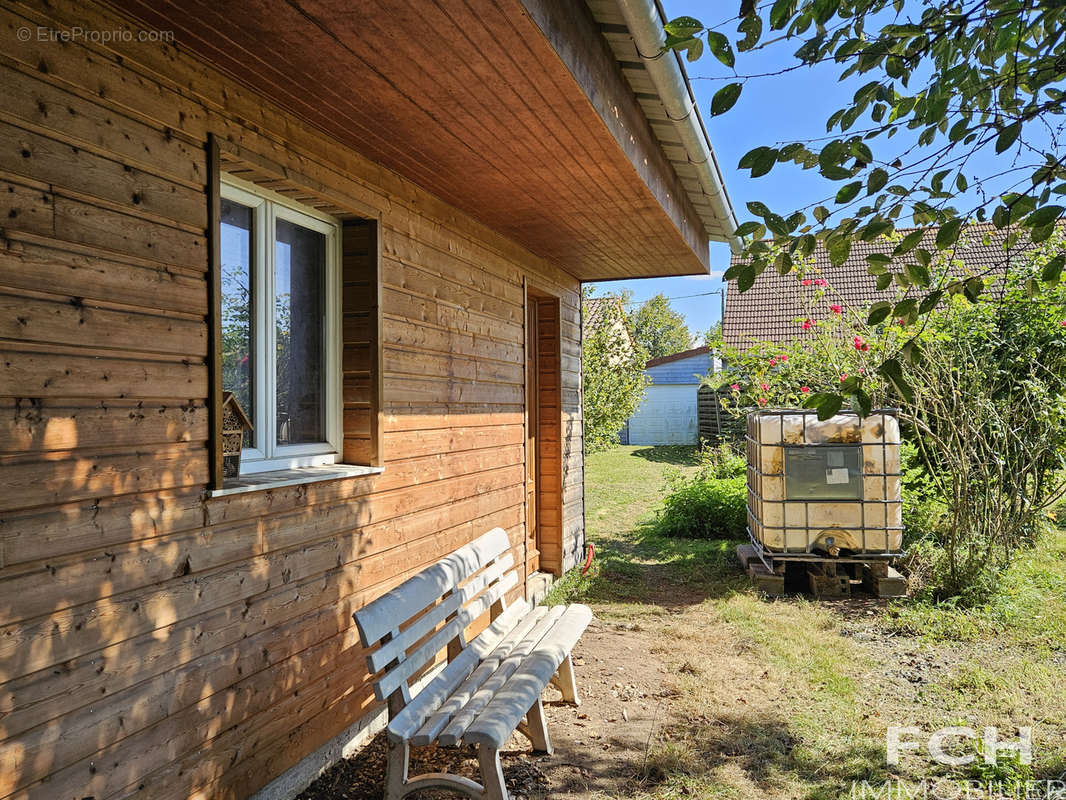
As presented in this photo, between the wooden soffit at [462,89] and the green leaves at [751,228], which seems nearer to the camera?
the green leaves at [751,228]

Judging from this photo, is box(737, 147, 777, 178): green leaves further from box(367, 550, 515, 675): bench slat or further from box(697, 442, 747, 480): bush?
box(697, 442, 747, 480): bush

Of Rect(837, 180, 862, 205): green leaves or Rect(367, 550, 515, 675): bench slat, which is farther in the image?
Rect(367, 550, 515, 675): bench slat

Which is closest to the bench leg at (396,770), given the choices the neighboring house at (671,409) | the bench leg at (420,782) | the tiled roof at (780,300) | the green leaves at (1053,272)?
the bench leg at (420,782)

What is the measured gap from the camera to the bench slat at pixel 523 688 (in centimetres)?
234

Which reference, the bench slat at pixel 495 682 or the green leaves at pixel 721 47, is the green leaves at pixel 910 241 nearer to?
the green leaves at pixel 721 47

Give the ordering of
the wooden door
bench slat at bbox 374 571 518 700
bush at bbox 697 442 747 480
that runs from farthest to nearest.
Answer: bush at bbox 697 442 747 480
the wooden door
bench slat at bbox 374 571 518 700

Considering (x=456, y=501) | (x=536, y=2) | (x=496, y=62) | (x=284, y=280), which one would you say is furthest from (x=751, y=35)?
(x=456, y=501)

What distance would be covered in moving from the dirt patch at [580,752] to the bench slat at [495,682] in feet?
1.75

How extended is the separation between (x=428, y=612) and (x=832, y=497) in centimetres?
390

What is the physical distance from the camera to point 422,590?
299cm

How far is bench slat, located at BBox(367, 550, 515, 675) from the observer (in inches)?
101

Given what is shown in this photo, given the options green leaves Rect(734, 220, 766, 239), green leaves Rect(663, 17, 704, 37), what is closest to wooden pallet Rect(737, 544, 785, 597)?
green leaves Rect(734, 220, 766, 239)

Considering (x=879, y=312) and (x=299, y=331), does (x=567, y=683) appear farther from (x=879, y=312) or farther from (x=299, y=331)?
(x=879, y=312)

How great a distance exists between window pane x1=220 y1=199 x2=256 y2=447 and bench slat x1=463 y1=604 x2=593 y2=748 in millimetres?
1454
